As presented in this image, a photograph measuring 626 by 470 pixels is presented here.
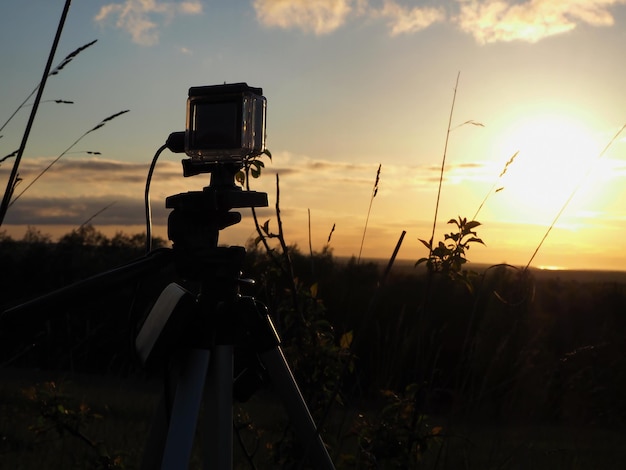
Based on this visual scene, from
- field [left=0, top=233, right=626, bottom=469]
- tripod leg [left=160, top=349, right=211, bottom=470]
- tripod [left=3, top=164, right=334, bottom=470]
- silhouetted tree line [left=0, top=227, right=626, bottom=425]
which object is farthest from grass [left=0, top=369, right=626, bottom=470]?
tripod leg [left=160, top=349, right=211, bottom=470]

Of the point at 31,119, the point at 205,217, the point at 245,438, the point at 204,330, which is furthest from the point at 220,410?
the point at 245,438

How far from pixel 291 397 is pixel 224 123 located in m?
0.72

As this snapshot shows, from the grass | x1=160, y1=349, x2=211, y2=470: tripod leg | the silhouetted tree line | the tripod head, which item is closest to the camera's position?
x1=160, y1=349, x2=211, y2=470: tripod leg

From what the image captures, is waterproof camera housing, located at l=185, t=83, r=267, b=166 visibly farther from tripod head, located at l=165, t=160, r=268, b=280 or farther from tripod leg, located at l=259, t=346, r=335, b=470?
tripod leg, located at l=259, t=346, r=335, b=470

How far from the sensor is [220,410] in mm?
1604

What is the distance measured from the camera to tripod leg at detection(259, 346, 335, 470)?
178 centimetres

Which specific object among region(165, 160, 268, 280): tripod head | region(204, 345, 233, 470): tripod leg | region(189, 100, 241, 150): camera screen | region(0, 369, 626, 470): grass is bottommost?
region(0, 369, 626, 470): grass

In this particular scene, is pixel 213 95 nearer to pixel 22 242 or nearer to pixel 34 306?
pixel 34 306

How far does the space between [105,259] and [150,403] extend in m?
4.11

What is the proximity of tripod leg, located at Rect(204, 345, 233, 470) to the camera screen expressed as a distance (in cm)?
49

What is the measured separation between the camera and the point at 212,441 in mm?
1586

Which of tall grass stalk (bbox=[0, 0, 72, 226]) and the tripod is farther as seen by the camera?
tall grass stalk (bbox=[0, 0, 72, 226])

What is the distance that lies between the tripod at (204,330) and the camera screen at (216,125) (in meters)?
0.07

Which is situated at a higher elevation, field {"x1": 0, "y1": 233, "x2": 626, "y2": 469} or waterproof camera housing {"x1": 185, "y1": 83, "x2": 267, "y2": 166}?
waterproof camera housing {"x1": 185, "y1": 83, "x2": 267, "y2": 166}
